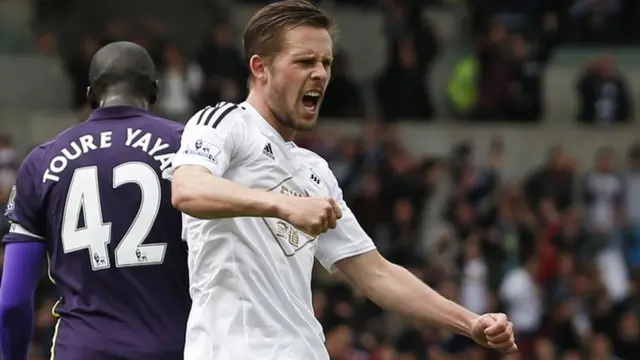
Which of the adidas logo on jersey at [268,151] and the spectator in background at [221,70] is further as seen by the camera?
the spectator in background at [221,70]

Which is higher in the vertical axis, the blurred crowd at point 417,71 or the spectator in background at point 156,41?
the spectator in background at point 156,41

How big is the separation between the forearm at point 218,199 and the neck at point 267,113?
57 cm

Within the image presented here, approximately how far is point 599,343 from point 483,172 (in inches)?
122

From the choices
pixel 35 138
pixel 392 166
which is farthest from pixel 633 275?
pixel 35 138

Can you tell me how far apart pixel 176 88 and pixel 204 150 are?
1324 cm

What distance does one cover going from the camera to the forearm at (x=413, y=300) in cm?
568

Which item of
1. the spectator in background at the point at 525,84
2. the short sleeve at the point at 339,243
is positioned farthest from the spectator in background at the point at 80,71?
the short sleeve at the point at 339,243

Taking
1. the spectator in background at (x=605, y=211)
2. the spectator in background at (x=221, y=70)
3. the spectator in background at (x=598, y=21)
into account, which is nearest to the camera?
the spectator in background at (x=605, y=211)

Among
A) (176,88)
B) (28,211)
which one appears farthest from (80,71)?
(28,211)

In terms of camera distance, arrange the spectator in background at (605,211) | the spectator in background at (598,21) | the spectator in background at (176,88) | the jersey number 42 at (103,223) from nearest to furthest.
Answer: the jersey number 42 at (103,223) → the spectator in background at (605,211) → the spectator in background at (176,88) → the spectator in background at (598,21)

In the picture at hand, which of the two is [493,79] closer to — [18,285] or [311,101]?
[18,285]

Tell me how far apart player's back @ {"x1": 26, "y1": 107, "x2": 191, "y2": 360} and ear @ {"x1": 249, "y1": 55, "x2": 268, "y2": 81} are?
75cm

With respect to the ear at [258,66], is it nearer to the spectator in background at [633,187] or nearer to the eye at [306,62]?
the eye at [306,62]

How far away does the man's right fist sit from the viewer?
4.68 metres
